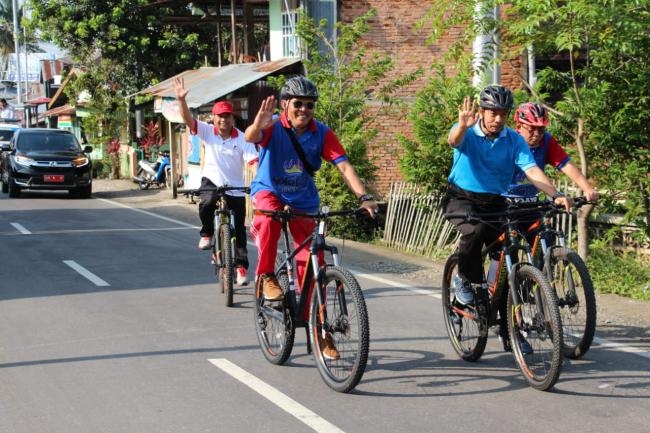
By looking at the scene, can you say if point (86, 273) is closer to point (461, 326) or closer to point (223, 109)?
point (223, 109)

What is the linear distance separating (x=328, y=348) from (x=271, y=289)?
778mm

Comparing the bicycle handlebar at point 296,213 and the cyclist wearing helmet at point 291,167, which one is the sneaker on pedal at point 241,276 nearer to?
the cyclist wearing helmet at point 291,167

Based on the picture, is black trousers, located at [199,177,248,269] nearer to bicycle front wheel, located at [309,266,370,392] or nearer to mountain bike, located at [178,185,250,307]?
mountain bike, located at [178,185,250,307]

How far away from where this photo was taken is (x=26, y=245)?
574 inches

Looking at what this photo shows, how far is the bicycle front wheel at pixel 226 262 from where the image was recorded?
30.6ft

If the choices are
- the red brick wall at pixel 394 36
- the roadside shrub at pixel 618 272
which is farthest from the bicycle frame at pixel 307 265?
the red brick wall at pixel 394 36

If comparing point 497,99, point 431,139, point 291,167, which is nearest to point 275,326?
point 291,167

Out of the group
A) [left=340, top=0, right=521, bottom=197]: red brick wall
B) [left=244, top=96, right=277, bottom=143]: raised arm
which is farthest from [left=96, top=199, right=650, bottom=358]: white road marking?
[left=340, top=0, right=521, bottom=197]: red brick wall

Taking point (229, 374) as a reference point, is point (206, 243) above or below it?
above

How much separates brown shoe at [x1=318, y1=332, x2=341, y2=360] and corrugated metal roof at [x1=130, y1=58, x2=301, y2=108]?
15.1 meters

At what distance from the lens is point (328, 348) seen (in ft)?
20.3

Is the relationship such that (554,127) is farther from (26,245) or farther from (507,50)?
(26,245)

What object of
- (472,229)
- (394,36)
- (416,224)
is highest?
(394,36)

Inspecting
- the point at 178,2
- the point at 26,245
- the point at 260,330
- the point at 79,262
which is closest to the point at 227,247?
the point at 260,330
